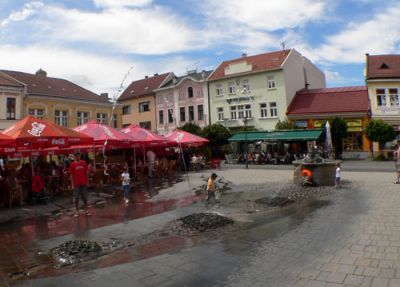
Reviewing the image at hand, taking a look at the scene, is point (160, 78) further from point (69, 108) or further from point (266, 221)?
point (266, 221)

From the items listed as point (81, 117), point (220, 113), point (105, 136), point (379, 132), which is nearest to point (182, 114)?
point (220, 113)

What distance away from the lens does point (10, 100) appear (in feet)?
118

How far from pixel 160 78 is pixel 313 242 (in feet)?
158

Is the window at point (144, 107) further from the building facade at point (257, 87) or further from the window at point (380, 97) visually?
the window at point (380, 97)

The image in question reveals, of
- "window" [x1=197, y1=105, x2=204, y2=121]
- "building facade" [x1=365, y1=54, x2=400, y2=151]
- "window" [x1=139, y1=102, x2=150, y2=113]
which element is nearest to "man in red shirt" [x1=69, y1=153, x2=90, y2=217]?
"building facade" [x1=365, y1=54, x2=400, y2=151]

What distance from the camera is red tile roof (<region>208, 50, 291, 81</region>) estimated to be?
4122cm

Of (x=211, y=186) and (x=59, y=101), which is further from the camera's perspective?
(x=59, y=101)

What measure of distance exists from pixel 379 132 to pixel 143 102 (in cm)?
3184

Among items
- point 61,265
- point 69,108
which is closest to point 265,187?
point 61,265

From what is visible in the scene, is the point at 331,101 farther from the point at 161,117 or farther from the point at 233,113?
the point at 161,117

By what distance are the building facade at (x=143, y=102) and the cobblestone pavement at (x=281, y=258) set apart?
141 ft

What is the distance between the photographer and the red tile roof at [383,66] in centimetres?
3547

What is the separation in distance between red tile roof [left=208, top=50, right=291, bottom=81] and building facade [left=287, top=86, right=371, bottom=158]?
468cm

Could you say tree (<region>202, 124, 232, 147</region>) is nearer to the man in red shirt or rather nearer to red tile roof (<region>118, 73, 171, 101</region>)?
red tile roof (<region>118, 73, 171, 101</region>)
